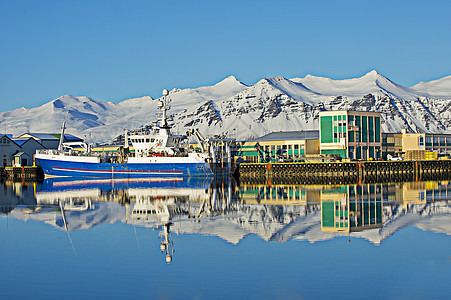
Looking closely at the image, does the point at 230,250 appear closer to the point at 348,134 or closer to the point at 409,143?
the point at 348,134

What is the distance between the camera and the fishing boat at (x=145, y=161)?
66.0 meters

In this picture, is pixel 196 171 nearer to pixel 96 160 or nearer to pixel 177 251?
pixel 96 160

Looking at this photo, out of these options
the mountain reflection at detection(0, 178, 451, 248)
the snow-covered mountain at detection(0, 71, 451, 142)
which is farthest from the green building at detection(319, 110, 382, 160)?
the snow-covered mountain at detection(0, 71, 451, 142)

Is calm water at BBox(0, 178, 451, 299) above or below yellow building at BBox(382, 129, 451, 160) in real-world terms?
below

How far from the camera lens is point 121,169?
6881cm

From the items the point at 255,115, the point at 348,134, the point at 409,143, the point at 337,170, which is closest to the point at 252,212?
the point at 337,170

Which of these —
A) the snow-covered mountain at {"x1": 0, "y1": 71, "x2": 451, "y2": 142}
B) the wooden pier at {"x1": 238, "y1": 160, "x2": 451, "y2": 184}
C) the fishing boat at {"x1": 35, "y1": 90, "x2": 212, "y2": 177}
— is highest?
the snow-covered mountain at {"x1": 0, "y1": 71, "x2": 451, "y2": 142}

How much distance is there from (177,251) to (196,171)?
4621 centimetres

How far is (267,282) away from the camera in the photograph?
594 inches

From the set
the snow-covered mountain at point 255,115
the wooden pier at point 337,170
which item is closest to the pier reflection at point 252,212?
the wooden pier at point 337,170

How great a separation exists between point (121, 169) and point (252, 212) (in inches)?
1630

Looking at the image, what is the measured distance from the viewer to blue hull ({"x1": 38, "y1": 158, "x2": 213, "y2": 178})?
216ft

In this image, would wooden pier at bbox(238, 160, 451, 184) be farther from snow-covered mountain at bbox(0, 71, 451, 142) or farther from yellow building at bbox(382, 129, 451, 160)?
snow-covered mountain at bbox(0, 71, 451, 142)

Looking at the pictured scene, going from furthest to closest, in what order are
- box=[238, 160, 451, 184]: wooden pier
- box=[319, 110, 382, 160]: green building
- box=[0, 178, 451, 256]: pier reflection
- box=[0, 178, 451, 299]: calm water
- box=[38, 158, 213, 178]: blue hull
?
1. box=[319, 110, 382, 160]: green building
2. box=[38, 158, 213, 178]: blue hull
3. box=[238, 160, 451, 184]: wooden pier
4. box=[0, 178, 451, 256]: pier reflection
5. box=[0, 178, 451, 299]: calm water
